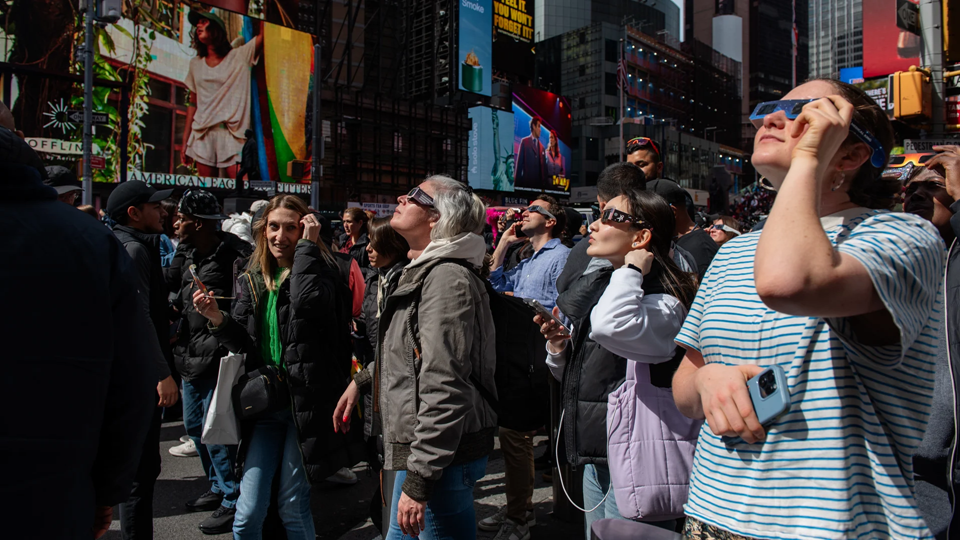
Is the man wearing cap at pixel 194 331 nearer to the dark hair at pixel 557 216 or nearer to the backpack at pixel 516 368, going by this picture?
the backpack at pixel 516 368

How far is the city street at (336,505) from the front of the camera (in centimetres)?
453

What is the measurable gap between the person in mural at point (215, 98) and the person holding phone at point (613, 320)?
36.5 metres

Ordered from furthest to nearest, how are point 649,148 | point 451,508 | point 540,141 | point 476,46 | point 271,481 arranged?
point 540,141
point 476,46
point 649,148
point 271,481
point 451,508

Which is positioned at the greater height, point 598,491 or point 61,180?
point 61,180

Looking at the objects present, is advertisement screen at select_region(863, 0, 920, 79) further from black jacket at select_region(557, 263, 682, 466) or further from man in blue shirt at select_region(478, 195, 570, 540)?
black jacket at select_region(557, 263, 682, 466)

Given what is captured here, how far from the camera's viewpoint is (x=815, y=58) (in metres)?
153

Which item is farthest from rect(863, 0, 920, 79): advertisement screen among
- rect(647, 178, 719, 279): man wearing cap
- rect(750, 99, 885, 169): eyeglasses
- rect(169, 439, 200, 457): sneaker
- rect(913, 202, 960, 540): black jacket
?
rect(750, 99, 885, 169): eyeglasses

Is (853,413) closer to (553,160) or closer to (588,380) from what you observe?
(588,380)

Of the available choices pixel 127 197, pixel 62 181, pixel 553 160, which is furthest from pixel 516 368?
pixel 553 160

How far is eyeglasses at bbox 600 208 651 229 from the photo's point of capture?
2.87 meters

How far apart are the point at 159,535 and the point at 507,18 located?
64.1 metres

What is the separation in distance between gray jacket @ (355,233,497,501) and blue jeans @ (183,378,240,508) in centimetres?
214

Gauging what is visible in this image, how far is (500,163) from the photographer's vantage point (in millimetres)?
57844

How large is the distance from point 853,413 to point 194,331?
163 inches
